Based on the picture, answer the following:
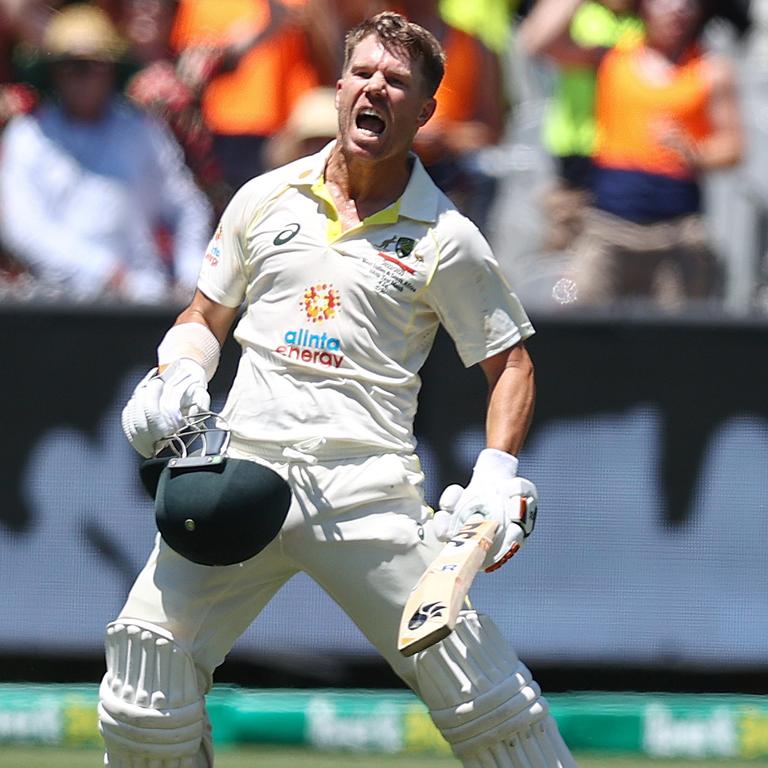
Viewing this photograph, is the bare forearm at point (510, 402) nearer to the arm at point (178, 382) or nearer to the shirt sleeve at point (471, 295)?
the shirt sleeve at point (471, 295)

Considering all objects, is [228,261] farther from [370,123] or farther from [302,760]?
[302,760]

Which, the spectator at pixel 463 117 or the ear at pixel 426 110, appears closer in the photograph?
the ear at pixel 426 110

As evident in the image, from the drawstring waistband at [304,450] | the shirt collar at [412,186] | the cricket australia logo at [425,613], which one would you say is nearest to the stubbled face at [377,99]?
the shirt collar at [412,186]

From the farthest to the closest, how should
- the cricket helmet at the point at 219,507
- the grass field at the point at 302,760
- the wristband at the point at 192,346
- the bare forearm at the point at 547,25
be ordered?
1. the bare forearm at the point at 547,25
2. the grass field at the point at 302,760
3. the wristband at the point at 192,346
4. the cricket helmet at the point at 219,507

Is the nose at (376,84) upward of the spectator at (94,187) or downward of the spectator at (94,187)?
upward

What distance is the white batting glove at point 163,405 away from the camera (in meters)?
3.84

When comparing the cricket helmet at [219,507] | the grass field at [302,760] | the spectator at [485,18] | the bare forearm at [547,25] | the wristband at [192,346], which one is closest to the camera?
the cricket helmet at [219,507]

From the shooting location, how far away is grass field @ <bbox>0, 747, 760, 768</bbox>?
5.34 metres

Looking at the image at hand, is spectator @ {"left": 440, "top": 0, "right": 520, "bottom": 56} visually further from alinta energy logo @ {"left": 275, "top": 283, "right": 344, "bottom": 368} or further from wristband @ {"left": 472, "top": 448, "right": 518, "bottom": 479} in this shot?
wristband @ {"left": 472, "top": 448, "right": 518, "bottom": 479}

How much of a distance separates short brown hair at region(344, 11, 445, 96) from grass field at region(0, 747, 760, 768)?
2325 millimetres

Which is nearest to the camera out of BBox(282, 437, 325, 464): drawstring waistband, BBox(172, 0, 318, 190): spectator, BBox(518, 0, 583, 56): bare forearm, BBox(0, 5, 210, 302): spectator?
BBox(282, 437, 325, 464): drawstring waistband

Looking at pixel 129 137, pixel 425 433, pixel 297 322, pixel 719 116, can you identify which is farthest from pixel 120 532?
pixel 719 116

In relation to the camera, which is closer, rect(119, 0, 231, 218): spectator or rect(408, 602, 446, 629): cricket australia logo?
rect(408, 602, 446, 629): cricket australia logo

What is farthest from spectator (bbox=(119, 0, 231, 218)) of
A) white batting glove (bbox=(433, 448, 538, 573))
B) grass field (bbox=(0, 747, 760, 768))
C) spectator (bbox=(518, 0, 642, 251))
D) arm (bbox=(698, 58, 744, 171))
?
white batting glove (bbox=(433, 448, 538, 573))
